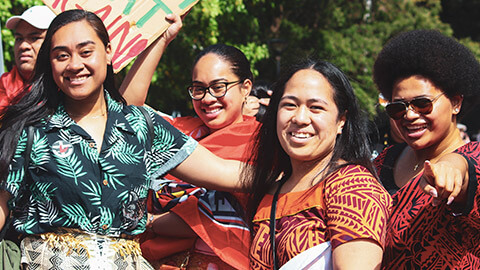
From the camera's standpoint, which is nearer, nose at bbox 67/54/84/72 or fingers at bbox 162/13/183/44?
nose at bbox 67/54/84/72

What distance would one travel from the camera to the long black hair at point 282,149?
8.54 ft

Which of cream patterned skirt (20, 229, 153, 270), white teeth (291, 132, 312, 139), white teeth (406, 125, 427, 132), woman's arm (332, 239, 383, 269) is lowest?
cream patterned skirt (20, 229, 153, 270)

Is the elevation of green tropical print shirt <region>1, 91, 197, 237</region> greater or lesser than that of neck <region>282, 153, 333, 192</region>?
lesser

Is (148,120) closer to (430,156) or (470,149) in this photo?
(430,156)

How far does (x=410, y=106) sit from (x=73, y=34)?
1.59 metres

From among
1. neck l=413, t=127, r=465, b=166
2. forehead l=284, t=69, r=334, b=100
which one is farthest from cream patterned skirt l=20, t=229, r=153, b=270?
neck l=413, t=127, r=465, b=166

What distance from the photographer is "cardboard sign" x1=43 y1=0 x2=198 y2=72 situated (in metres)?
3.38

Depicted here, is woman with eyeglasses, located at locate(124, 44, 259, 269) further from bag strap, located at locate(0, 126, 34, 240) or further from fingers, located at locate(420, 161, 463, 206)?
fingers, located at locate(420, 161, 463, 206)

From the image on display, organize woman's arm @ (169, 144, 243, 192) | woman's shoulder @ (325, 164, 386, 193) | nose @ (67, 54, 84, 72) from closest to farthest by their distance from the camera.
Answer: woman's shoulder @ (325, 164, 386, 193) → nose @ (67, 54, 84, 72) → woman's arm @ (169, 144, 243, 192)

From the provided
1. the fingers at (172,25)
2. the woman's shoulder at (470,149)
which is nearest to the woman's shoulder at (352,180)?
the woman's shoulder at (470,149)

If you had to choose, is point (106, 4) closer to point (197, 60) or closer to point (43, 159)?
point (197, 60)

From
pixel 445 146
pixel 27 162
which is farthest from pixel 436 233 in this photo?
pixel 27 162

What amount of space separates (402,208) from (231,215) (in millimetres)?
981

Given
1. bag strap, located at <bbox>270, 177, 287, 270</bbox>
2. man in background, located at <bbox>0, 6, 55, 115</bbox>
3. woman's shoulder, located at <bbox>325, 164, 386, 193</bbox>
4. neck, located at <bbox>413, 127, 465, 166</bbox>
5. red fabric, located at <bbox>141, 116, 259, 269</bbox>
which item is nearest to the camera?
woman's shoulder, located at <bbox>325, 164, 386, 193</bbox>
